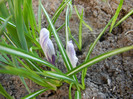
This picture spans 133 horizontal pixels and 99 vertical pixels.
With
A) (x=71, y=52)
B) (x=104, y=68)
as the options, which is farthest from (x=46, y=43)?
(x=104, y=68)

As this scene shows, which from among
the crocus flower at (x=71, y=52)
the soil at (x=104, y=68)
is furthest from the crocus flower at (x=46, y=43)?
the soil at (x=104, y=68)

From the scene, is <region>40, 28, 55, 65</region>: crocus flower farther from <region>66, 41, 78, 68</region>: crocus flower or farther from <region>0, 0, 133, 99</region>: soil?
<region>0, 0, 133, 99</region>: soil

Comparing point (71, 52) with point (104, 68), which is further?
point (104, 68)

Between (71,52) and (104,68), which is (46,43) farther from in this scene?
(104,68)

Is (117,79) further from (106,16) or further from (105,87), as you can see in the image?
(106,16)

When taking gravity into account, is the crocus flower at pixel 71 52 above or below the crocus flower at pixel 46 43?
below

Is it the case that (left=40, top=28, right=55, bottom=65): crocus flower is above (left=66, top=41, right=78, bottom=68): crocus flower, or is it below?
above

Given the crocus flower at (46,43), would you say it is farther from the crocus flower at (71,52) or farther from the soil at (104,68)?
the soil at (104,68)

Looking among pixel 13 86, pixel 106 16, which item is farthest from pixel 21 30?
pixel 106 16

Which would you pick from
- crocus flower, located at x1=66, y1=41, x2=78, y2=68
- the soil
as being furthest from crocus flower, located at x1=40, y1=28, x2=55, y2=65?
the soil

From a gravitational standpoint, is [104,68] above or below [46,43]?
below

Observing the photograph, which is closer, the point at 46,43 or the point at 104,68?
the point at 46,43
